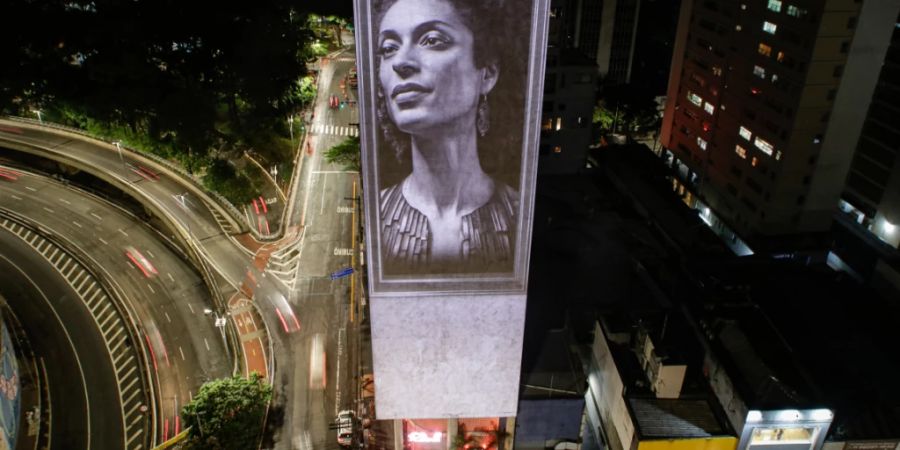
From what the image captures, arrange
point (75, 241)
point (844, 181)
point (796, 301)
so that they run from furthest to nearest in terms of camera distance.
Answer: point (75, 241) → point (844, 181) → point (796, 301)

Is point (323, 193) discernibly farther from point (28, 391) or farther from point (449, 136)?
point (449, 136)

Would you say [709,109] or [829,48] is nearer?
[829,48]

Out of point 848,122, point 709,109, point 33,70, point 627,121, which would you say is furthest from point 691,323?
point 33,70

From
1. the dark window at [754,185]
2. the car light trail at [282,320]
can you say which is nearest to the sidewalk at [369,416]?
the car light trail at [282,320]

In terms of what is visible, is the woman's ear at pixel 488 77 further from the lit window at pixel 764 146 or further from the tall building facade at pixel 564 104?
the lit window at pixel 764 146

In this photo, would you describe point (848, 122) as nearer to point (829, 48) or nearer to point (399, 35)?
point (829, 48)

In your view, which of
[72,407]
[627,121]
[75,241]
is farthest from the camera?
[627,121]
